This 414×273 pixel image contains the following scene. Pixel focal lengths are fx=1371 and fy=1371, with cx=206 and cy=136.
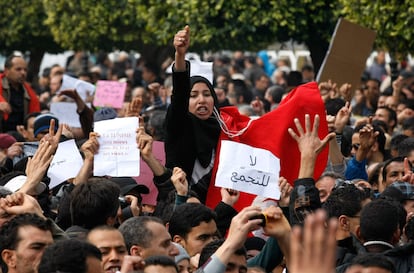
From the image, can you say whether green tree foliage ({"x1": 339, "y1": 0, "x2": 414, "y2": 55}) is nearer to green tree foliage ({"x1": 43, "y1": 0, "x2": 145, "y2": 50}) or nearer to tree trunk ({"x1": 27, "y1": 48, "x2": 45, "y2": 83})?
green tree foliage ({"x1": 43, "y1": 0, "x2": 145, "y2": 50})

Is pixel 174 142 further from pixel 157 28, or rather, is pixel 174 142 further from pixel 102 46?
pixel 102 46

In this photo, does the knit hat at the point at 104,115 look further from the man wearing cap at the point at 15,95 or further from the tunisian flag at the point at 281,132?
the tunisian flag at the point at 281,132

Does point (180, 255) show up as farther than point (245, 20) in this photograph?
No

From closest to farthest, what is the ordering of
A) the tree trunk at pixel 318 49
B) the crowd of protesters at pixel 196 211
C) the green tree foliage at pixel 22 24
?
the crowd of protesters at pixel 196 211 < the tree trunk at pixel 318 49 < the green tree foliage at pixel 22 24

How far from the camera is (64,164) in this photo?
33.5 ft

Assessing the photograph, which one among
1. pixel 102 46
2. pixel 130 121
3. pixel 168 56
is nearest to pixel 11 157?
pixel 130 121

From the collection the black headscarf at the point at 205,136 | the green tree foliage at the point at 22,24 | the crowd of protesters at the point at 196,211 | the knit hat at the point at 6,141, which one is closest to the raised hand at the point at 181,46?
the crowd of protesters at the point at 196,211

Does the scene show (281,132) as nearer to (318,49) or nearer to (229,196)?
(229,196)

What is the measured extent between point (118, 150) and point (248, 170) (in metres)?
1.19

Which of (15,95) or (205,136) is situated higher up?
(15,95)

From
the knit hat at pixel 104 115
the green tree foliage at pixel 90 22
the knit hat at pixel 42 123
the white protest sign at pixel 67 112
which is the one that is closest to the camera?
the knit hat at pixel 42 123

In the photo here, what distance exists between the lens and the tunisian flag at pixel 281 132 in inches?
394

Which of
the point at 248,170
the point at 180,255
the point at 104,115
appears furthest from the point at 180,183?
the point at 104,115

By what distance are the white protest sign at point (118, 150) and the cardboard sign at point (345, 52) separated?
5415 millimetres
